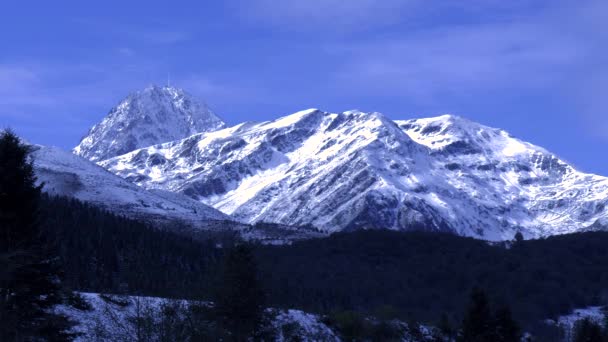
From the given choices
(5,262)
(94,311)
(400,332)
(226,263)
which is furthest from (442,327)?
(5,262)

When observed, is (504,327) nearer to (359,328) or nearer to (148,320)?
(359,328)

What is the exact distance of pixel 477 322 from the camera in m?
94.6

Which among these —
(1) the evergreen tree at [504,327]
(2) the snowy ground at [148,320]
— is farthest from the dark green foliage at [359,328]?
(1) the evergreen tree at [504,327]

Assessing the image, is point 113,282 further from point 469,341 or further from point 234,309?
point 234,309

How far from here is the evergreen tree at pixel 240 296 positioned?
234 ft

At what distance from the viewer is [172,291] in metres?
46.4

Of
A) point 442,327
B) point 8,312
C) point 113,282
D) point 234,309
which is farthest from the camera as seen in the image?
point 113,282

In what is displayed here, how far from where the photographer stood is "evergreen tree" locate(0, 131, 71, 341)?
147 ft

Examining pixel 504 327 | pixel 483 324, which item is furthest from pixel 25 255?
pixel 504 327

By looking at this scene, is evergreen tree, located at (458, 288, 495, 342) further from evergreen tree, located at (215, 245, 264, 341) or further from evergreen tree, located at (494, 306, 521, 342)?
evergreen tree, located at (215, 245, 264, 341)

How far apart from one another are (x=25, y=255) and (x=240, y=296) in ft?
101

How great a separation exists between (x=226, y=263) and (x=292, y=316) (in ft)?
52.8

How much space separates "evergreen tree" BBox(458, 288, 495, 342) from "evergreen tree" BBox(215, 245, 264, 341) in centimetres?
2672

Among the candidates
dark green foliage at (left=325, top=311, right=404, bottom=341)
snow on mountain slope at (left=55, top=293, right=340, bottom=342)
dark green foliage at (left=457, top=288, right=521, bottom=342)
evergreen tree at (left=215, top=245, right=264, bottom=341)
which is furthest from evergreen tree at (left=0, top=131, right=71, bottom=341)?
dark green foliage at (left=457, top=288, right=521, bottom=342)
